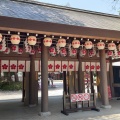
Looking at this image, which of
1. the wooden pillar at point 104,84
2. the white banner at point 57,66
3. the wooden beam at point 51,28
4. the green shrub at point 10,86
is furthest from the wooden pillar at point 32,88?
the green shrub at point 10,86

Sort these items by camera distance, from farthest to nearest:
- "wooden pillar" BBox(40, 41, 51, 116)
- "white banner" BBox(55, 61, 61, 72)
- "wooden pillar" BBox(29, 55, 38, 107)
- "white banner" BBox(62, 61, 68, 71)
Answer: "white banner" BBox(62, 61, 68, 71) < "white banner" BBox(55, 61, 61, 72) < "wooden pillar" BBox(29, 55, 38, 107) < "wooden pillar" BBox(40, 41, 51, 116)

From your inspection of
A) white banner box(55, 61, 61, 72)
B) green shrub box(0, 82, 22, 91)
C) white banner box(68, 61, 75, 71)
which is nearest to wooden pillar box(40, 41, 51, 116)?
white banner box(55, 61, 61, 72)

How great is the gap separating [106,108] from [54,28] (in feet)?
16.8

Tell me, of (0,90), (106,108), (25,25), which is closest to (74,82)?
(106,108)

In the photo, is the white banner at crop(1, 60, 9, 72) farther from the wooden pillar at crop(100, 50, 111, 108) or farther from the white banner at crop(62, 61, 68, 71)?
the wooden pillar at crop(100, 50, 111, 108)

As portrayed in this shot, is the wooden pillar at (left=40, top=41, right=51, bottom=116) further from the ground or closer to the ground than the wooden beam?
closer to the ground

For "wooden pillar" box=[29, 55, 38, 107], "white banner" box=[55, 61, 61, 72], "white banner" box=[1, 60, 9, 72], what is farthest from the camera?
"white banner" box=[55, 61, 61, 72]

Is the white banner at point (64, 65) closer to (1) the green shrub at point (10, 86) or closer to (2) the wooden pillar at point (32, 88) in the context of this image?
(2) the wooden pillar at point (32, 88)

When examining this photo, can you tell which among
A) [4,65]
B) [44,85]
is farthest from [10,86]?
[44,85]

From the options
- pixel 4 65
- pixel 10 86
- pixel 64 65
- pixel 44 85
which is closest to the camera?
pixel 44 85

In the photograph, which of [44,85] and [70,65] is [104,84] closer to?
[70,65]

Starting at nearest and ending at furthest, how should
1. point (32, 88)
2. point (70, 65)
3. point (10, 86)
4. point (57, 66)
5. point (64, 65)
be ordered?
point (32, 88) < point (57, 66) < point (64, 65) < point (70, 65) < point (10, 86)

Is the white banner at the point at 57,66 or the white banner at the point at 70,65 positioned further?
the white banner at the point at 70,65

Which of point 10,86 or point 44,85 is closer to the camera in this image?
point 44,85
